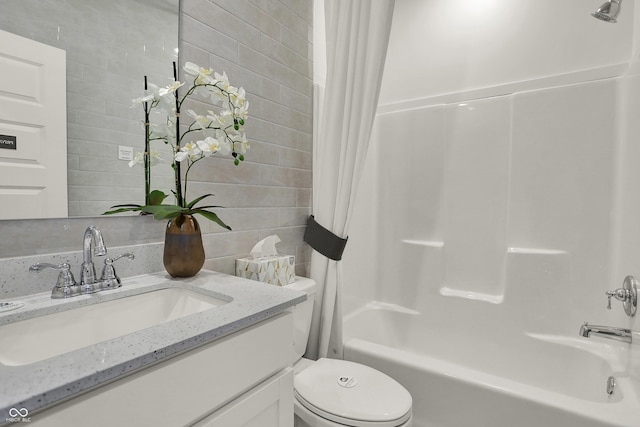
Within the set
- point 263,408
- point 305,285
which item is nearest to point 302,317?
point 305,285

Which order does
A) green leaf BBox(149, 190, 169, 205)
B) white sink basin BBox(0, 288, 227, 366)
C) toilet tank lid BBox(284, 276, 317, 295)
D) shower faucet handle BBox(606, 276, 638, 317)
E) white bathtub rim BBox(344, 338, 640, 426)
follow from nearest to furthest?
white sink basin BBox(0, 288, 227, 366), white bathtub rim BBox(344, 338, 640, 426), green leaf BBox(149, 190, 169, 205), shower faucet handle BBox(606, 276, 638, 317), toilet tank lid BBox(284, 276, 317, 295)

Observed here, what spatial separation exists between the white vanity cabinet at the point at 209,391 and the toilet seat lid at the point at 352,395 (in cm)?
26

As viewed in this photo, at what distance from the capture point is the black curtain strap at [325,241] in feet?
5.20

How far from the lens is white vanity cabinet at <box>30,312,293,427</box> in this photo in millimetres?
516

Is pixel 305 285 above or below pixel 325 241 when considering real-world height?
below

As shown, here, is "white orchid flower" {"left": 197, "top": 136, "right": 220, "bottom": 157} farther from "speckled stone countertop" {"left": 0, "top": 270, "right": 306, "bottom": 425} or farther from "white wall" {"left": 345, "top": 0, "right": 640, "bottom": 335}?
"white wall" {"left": 345, "top": 0, "right": 640, "bottom": 335}

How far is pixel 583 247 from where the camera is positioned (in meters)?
1.70

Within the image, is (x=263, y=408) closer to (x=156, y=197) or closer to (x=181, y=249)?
(x=181, y=249)

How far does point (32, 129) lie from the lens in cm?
86

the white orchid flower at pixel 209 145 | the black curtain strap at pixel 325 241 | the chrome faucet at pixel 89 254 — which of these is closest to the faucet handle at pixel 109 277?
the chrome faucet at pixel 89 254

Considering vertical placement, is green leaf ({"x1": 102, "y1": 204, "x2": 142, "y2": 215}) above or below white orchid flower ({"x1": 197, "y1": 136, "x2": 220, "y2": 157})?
below

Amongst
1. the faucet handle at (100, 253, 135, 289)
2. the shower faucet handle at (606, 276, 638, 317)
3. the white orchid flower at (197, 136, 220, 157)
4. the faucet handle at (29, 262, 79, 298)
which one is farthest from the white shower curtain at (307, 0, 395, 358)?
the shower faucet handle at (606, 276, 638, 317)

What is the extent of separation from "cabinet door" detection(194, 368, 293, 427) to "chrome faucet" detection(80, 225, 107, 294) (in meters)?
0.50

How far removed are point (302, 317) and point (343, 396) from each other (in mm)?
379
